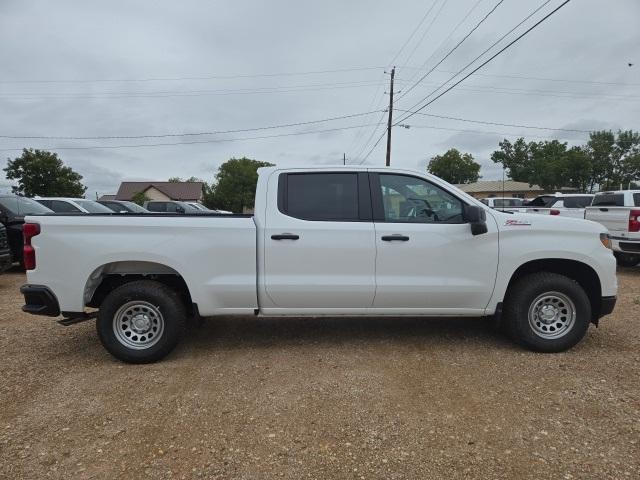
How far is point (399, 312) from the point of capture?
14.3 ft

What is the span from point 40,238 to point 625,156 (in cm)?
6250

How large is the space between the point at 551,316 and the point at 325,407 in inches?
99.0

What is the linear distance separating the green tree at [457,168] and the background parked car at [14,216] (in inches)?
2967

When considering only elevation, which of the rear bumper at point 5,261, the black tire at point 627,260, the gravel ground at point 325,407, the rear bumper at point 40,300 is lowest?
the gravel ground at point 325,407

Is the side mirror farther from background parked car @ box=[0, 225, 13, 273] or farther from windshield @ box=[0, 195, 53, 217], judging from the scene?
windshield @ box=[0, 195, 53, 217]

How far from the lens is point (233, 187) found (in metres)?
66.3

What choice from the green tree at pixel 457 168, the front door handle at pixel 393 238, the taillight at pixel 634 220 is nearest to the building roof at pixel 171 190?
the green tree at pixel 457 168

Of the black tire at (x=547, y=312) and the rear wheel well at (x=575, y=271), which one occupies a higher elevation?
the rear wheel well at (x=575, y=271)

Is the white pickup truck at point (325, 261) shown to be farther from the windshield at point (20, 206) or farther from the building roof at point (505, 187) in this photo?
the building roof at point (505, 187)

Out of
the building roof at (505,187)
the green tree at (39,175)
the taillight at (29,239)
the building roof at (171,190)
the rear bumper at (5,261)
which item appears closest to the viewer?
the taillight at (29,239)

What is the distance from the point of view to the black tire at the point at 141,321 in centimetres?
413

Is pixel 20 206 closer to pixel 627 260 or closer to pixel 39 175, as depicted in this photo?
pixel 627 260

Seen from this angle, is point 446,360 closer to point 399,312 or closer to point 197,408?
point 399,312

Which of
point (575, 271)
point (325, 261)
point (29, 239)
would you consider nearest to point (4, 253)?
point (29, 239)
